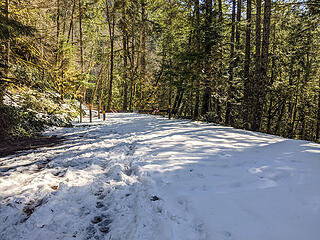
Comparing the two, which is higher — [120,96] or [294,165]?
[120,96]

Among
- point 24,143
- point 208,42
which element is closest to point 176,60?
point 208,42

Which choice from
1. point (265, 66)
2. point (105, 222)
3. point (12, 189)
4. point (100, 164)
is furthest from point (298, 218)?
point (265, 66)

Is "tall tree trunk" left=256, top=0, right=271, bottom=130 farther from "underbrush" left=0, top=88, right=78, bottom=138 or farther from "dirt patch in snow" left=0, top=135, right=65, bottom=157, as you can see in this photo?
"underbrush" left=0, top=88, right=78, bottom=138

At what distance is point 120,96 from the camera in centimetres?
3481

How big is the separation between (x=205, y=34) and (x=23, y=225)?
10729mm

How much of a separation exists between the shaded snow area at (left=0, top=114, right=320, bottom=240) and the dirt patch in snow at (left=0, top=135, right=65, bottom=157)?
0.76 metres

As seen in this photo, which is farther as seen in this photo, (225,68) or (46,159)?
(225,68)

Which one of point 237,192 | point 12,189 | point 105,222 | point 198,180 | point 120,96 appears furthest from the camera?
point 120,96

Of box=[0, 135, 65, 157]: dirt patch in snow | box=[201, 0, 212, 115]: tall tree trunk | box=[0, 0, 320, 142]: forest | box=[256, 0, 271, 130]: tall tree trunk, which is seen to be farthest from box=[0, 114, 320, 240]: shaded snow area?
box=[201, 0, 212, 115]: tall tree trunk

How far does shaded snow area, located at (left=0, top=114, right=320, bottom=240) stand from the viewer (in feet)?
6.91

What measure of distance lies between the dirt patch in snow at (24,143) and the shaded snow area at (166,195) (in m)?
0.76

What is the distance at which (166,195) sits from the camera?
285 centimetres

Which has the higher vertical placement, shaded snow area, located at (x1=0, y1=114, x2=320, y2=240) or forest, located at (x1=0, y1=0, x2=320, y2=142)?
forest, located at (x1=0, y1=0, x2=320, y2=142)

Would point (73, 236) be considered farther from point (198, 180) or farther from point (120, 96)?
point (120, 96)
